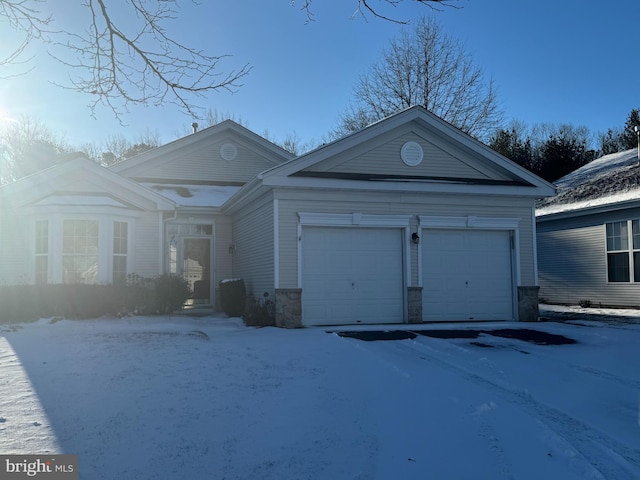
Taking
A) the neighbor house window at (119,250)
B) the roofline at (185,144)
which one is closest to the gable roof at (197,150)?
the roofline at (185,144)

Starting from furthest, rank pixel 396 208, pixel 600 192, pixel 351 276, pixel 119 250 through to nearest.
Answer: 1. pixel 600 192
2. pixel 119 250
3. pixel 396 208
4. pixel 351 276

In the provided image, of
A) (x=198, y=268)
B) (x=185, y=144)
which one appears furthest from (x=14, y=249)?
(x=185, y=144)

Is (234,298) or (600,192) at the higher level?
(600,192)

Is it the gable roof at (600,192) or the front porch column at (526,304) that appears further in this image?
the gable roof at (600,192)

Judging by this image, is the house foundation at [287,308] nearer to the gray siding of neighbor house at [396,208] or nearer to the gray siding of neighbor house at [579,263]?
the gray siding of neighbor house at [396,208]

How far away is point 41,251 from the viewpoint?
1391cm

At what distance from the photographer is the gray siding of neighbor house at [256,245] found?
12312 mm

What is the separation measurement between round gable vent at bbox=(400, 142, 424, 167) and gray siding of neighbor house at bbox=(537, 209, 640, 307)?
782cm

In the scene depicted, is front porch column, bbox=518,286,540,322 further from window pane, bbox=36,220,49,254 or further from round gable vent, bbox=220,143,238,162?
window pane, bbox=36,220,49,254

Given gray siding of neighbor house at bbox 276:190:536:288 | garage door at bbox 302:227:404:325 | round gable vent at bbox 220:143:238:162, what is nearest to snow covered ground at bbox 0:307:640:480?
garage door at bbox 302:227:404:325

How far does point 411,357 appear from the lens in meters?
8.09

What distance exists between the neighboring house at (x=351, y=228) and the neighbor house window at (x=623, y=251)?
4.90 meters

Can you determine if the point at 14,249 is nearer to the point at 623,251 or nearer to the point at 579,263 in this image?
the point at 579,263

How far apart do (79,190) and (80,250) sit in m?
1.68
